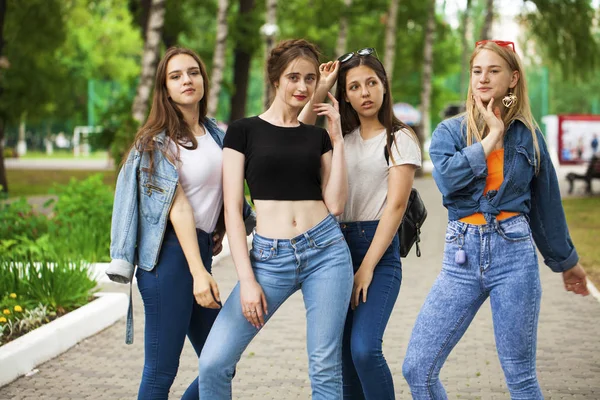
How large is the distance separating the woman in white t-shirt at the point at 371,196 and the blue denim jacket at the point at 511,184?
0.74ft

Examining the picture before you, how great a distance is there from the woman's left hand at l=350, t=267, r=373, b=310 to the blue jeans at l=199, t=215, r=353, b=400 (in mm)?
186

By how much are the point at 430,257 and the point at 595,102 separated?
7265 centimetres

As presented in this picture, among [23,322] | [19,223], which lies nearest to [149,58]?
[19,223]

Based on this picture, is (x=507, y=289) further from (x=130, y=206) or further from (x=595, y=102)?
(x=595, y=102)

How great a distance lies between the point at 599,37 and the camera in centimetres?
3712

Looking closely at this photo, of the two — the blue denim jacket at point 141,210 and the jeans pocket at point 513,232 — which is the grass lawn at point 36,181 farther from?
the jeans pocket at point 513,232

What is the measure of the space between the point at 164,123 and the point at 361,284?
1.10 meters

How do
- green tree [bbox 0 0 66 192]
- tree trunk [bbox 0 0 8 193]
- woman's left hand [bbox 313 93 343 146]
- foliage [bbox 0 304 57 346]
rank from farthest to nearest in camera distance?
green tree [bbox 0 0 66 192] < tree trunk [bbox 0 0 8 193] < foliage [bbox 0 304 57 346] < woman's left hand [bbox 313 93 343 146]

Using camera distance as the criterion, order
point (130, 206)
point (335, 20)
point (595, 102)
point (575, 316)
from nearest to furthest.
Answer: point (130, 206) → point (575, 316) → point (335, 20) → point (595, 102)

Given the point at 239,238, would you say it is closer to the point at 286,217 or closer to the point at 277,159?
the point at 286,217

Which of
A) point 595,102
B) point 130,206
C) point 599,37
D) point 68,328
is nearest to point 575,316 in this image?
point 68,328

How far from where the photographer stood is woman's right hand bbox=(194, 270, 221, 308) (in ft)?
14.0

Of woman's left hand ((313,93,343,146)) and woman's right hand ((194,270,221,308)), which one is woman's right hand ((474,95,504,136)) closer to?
woman's left hand ((313,93,343,146))

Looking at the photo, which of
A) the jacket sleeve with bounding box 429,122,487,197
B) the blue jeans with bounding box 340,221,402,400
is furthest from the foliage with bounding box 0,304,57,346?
the jacket sleeve with bounding box 429,122,487,197
